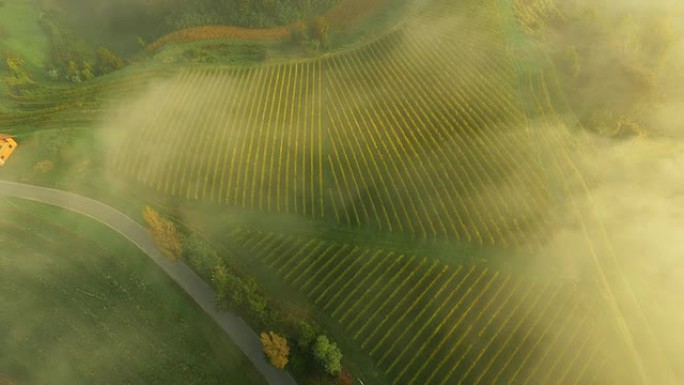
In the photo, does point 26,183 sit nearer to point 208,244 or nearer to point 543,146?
point 208,244

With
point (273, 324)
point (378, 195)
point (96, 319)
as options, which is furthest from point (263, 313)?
point (378, 195)

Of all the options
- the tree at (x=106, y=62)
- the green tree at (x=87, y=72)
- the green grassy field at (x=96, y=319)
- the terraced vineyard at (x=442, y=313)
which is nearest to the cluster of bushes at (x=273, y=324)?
the green grassy field at (x=96, y=319)

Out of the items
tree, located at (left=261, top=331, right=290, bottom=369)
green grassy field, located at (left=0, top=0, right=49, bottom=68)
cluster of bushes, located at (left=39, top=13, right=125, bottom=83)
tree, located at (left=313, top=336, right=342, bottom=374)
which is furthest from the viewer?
green grassy field, located at (left=0, top=0, right=49, bottom=68)

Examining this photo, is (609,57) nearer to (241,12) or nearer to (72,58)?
(241,12)

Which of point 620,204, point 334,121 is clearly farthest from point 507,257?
point 334,121

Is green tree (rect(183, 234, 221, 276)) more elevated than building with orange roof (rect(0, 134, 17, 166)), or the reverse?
green tree (rect(183, 234, 221, 276))

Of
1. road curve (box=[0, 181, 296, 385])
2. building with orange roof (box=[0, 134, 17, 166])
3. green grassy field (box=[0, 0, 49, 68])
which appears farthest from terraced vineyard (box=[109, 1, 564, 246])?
green grassy field (box=[0, 0, 49, 68])

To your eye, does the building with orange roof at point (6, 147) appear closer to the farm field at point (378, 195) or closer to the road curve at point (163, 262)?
the farm field at point (378, 195)

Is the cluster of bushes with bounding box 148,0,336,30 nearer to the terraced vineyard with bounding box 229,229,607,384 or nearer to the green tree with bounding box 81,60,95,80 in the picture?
the green tree with bounding box 81,60,95,80
